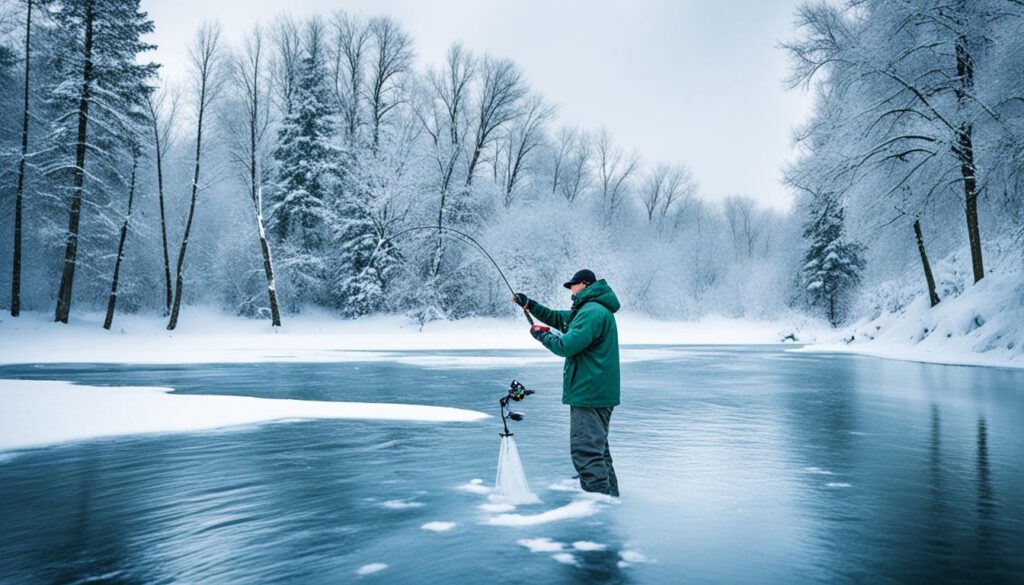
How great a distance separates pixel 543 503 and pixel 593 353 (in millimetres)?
Answer: 1397

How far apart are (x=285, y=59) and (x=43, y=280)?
19.0m

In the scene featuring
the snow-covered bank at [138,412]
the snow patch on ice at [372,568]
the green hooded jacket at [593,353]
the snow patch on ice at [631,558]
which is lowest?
the snow patch on ice at [372,568]

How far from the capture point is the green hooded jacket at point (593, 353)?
575cm

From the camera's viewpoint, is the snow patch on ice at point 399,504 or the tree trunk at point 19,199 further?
the tree trunk at point 19,199

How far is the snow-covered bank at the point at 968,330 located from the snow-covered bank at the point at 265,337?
12342mm

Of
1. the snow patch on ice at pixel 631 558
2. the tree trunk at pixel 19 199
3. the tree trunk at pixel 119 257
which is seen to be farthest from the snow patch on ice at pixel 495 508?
the tree trunk at pixel 119 257

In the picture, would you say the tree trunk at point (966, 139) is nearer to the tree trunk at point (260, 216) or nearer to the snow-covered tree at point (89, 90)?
the tree trunk at point (260, 216)

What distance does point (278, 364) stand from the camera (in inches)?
843

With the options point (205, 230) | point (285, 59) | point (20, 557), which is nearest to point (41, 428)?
point (20, 557)

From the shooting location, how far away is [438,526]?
525 cm

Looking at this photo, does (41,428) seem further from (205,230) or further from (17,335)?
(205,230)

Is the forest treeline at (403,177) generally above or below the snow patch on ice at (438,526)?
above

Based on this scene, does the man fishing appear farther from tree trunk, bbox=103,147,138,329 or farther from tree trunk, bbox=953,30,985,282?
tree trunk, bbox=103,147,138,329

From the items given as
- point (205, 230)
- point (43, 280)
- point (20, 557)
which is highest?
point (205, 230)
